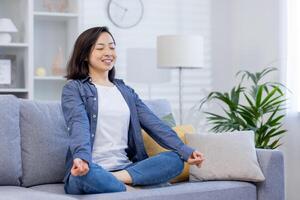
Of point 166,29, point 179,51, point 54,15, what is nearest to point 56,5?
point 54,15

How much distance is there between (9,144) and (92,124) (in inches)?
15.5

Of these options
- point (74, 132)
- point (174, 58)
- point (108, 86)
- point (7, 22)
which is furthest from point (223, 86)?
point (74, 132)

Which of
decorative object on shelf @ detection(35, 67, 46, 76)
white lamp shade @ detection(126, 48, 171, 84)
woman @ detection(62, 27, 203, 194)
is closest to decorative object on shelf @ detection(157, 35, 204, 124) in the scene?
white lamp shade @ detection(126, 48, 171, 84)

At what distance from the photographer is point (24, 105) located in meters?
2.70

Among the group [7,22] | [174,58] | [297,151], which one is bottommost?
[297,151]

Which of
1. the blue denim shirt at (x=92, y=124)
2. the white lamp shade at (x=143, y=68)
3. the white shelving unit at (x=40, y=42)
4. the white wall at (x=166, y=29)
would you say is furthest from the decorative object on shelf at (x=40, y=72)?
the blue denim shirt at (x=92, y=124)

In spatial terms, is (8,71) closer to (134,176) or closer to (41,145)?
(41,145)

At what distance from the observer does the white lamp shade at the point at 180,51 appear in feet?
12.9

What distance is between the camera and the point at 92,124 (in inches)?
99.9

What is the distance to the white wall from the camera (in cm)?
463

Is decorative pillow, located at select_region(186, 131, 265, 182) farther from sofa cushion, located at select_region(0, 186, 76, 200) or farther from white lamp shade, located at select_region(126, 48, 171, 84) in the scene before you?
white lamp shade, located at select_region(126, 48, 171, 84)

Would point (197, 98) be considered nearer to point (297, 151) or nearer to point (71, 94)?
point (297, 151)

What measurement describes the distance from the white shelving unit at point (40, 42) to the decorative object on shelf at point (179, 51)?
0.74 m

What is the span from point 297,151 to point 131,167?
73.7 inches
